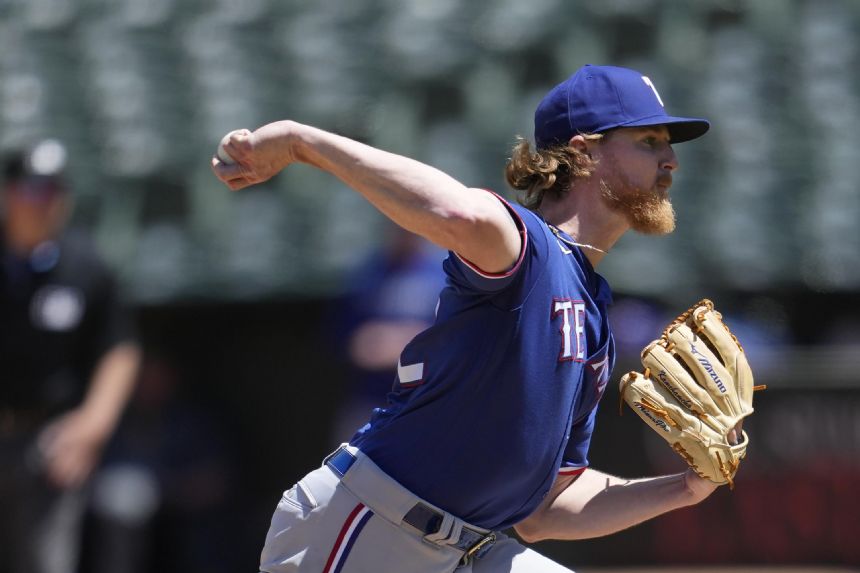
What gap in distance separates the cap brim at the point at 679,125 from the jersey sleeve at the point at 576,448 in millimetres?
649

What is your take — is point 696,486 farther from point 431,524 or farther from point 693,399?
point 431,524

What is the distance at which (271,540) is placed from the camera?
2.59m

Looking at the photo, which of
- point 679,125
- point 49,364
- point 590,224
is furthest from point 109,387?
point 679,125

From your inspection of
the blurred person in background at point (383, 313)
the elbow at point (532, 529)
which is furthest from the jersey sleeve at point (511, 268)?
the blurred person in background at point (383, 313)

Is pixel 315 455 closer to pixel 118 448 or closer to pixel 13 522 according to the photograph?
pixel 118 448

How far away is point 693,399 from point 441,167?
305cm

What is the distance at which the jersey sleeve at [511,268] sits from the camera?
90.1 inches

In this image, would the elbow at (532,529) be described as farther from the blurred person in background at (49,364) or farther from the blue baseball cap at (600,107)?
the blurred person in background at (49,364)

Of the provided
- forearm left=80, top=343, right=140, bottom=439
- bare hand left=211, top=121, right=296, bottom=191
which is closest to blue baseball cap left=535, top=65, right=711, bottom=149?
bare hand left=211, top=121, right=296, bottom=191

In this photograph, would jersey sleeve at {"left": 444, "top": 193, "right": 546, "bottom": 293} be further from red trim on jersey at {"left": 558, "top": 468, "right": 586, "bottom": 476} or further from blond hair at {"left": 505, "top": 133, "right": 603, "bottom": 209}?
red trim on jersey at {"left": 558, "top": 468, "right": 586, "bottom": 476}

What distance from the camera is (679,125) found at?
2.81 m

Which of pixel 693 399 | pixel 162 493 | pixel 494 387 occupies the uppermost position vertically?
pixel 494 387

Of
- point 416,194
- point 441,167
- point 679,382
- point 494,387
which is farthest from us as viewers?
point 441,167

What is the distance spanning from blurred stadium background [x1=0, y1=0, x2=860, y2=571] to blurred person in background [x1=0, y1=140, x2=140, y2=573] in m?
0.60
